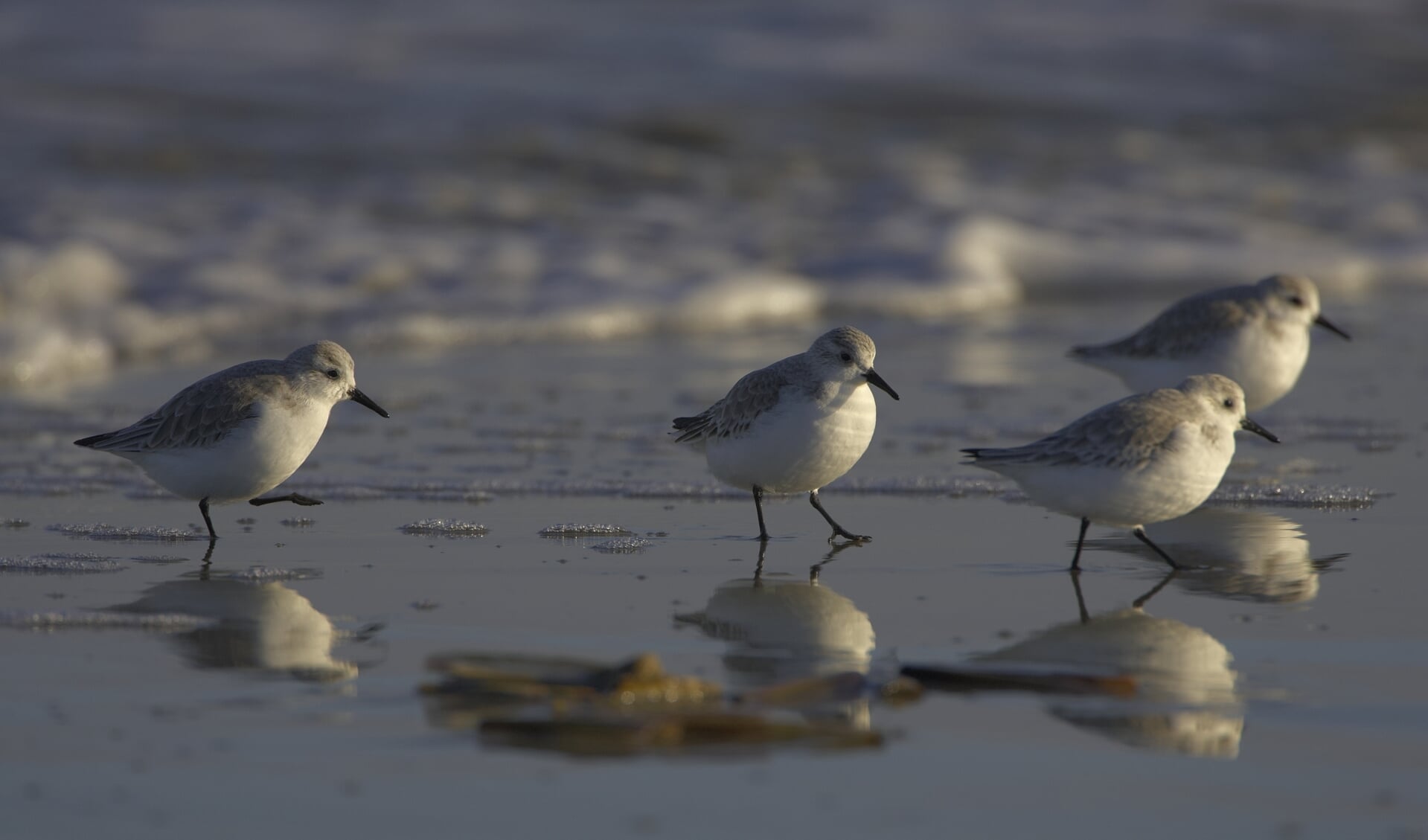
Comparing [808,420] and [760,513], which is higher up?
[808,420]

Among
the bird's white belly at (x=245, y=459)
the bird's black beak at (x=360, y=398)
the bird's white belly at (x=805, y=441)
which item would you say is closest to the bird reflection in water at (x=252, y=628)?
the bird's white belly at (x=245, y=459)

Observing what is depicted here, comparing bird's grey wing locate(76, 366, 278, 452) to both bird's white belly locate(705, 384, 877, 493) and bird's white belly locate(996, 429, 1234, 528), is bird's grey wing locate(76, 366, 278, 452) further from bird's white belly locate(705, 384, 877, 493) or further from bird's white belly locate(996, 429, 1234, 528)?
bird's white belly locate(996, 429, 1234, 528)

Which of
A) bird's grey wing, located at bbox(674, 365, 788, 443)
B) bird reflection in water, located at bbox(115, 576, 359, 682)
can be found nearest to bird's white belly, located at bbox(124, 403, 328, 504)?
bird reflection in water, located at bbox(115, 576, 359, 682)

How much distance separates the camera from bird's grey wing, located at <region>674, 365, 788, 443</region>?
5797 millimetres

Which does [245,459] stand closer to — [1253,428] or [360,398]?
[360,398]

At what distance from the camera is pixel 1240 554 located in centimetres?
561

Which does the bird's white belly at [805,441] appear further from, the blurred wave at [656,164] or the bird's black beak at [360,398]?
the blurred wave at [656,164]

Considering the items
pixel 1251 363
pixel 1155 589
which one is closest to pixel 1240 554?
pixel 1155 589

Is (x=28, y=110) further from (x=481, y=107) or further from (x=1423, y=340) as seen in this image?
(x=1423, y=340)

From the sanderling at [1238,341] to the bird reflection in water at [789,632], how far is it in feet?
10.2

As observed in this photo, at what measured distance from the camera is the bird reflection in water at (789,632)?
4.20 meters

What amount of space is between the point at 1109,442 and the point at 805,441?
1086mm

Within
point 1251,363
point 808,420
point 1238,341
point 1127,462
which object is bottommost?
point 1251,363

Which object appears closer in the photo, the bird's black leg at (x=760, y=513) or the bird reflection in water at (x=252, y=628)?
the bird reflection in water at (x=252, y=628)
